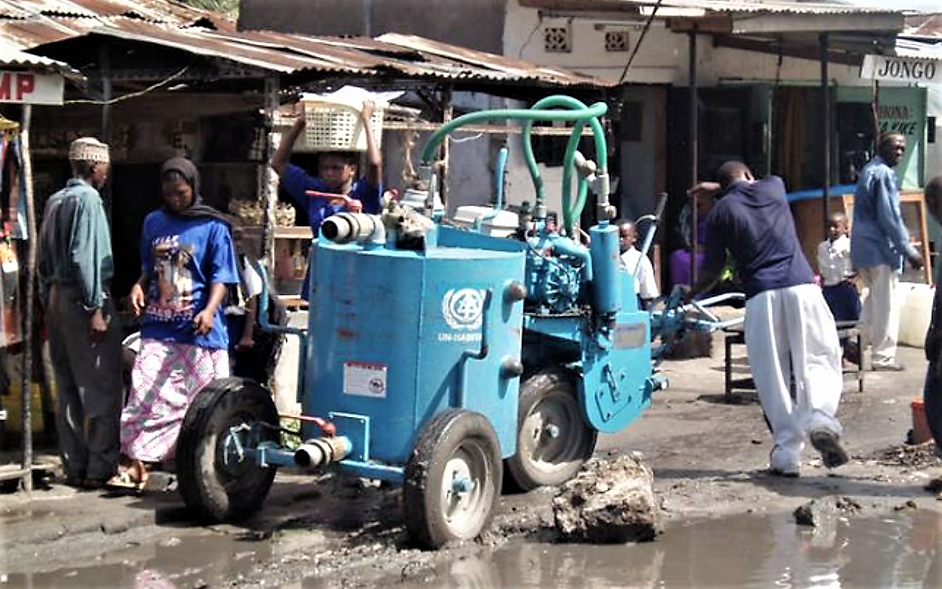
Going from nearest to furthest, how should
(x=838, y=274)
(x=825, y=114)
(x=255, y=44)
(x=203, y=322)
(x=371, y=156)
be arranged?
(x=203, y=322)
(x=371, y=156)
(x=255, y=44)
(x=838, y=274)
(x=825, y=114)

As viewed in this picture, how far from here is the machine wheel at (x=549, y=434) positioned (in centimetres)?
830

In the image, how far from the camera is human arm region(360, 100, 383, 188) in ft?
29.6

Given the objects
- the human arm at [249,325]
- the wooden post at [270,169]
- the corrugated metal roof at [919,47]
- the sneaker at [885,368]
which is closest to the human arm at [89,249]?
the human arm at [249,325]

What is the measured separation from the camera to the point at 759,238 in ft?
28.9

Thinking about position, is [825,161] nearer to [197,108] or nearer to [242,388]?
[197,108]

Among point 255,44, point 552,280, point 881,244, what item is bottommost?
point 552,280

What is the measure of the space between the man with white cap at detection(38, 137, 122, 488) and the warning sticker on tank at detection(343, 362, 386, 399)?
1.70 meters

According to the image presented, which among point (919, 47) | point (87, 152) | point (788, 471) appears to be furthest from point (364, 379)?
point (919, 47)

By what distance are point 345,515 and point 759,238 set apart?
9.39ft

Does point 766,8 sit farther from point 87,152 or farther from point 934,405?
point 87,152

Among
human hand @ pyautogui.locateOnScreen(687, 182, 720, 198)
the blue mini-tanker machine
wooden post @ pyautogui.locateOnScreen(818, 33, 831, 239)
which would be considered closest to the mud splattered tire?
human hand @ pyautogui.locateOnScreen(687, 182, 720, 198)

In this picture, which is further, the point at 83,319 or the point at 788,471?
the point at 788,471

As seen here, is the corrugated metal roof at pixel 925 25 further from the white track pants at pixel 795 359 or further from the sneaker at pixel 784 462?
the sneaker at pixel 784 462

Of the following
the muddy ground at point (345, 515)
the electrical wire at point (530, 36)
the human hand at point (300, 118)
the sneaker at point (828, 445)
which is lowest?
the muddy ground at point (345, 515)
